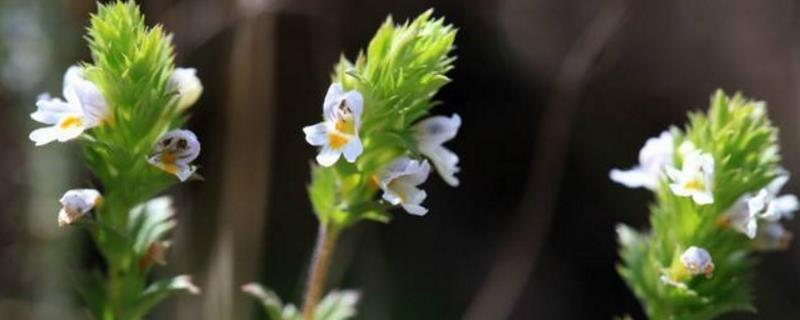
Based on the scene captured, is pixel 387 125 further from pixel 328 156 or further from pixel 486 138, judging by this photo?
pixel 486 138

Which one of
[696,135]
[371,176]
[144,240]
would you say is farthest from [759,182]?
[144,240]

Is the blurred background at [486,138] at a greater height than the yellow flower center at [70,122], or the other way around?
the blurred background at [486,138]

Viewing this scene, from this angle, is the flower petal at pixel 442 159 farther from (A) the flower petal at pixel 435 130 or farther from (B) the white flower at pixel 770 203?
(B) the white flower at pixel 770 203

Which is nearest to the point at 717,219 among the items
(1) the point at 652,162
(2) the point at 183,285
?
(1) the point at 652,162

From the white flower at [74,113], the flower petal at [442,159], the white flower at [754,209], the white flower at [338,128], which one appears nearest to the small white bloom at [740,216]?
the white flower at [754,209]

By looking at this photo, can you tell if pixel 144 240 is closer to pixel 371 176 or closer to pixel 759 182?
pixel 371 176

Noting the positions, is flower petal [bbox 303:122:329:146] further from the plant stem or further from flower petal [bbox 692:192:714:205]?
flower petal [bbox 692:192:714:205]
